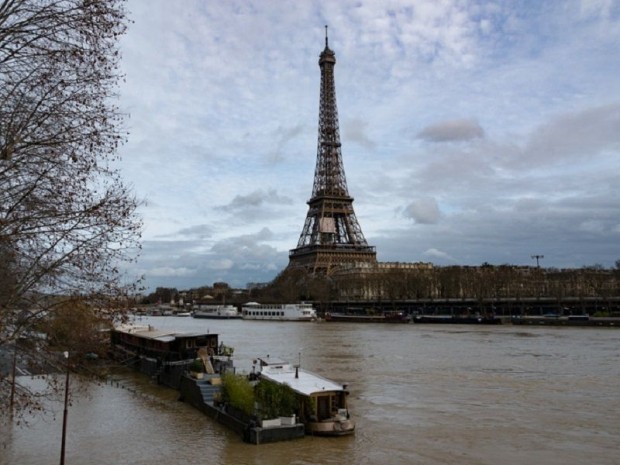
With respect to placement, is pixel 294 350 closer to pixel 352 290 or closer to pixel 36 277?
pixel 36 277

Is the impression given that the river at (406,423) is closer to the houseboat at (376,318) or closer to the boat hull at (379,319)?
the boat hull at (379,319)

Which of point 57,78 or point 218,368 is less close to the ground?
point 57,78

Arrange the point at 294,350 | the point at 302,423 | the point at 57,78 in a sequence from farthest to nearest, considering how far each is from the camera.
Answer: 1. the point at 294,350
2. the point at 302,423
3. the point at 57,78

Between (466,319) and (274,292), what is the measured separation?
8097 centimetres

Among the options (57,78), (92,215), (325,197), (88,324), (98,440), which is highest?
(325,197)

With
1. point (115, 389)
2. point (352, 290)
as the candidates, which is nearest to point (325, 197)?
point (352, 290)

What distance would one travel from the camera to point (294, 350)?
55.6 m

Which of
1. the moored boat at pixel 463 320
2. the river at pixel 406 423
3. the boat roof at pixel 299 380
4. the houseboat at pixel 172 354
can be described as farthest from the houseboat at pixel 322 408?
the moored boat at pixel 463 320

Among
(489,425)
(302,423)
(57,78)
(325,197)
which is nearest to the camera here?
(57,78)

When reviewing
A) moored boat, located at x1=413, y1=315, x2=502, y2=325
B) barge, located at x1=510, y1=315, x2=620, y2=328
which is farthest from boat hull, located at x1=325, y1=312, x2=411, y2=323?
barge, located at x1=510, y1=315, x2=620, y2=328

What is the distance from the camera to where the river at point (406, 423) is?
19.1 m

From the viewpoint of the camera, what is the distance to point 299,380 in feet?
79.0

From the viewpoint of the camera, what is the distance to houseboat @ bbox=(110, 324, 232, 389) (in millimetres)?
33156

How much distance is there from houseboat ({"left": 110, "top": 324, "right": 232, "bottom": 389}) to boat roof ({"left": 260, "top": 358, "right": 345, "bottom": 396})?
4.27 m
